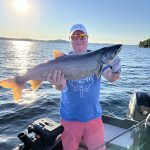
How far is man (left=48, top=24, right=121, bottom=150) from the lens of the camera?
4.44 metres

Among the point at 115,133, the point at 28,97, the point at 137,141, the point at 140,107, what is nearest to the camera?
the point at 137,141

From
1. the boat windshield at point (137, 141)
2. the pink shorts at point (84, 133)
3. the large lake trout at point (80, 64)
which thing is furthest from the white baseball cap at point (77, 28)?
the boat windshield at point (137, 141)

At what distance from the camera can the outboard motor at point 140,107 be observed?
6996 millimetres

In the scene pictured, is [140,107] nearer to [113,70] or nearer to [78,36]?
[113,70]

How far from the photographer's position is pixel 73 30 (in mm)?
4570

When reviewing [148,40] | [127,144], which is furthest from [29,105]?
[148,40]

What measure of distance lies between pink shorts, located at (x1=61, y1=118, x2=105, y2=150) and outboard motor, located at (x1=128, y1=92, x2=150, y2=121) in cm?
272

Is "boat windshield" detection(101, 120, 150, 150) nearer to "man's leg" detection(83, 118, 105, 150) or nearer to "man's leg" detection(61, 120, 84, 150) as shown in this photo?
"man's leg" detection(83, 118, 105, 150)

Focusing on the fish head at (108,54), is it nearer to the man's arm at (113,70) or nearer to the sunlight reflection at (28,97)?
the man's arm at (113,70)

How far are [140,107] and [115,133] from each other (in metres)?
1.03

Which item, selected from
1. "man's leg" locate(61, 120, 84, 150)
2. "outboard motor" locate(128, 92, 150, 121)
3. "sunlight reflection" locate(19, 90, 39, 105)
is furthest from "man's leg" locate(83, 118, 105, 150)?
"sunlight reflection" locate(19, 90, 39, 105)

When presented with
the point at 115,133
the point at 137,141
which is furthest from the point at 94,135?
the point at 115,133

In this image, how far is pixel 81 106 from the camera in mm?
4438

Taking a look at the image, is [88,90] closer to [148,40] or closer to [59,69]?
[59,69]
